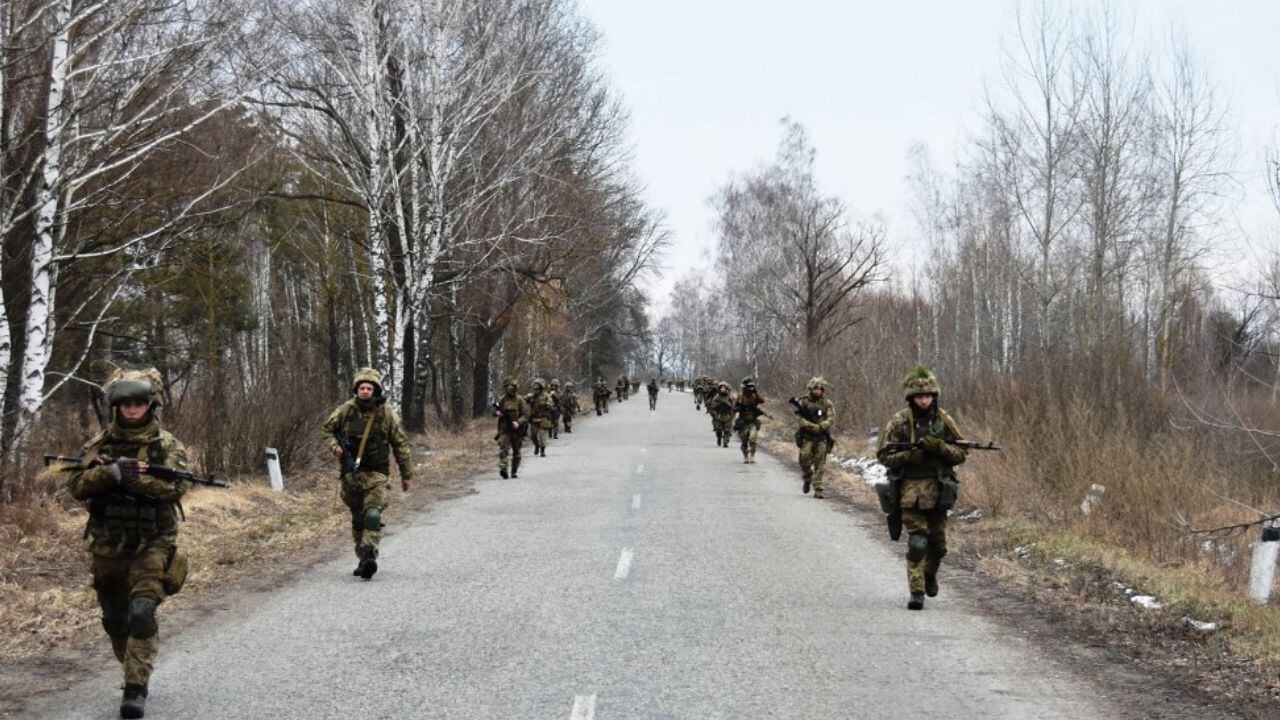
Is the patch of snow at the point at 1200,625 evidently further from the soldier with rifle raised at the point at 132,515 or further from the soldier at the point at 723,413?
the soldier at the point at 723,413

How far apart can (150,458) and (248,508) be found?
7957 mm

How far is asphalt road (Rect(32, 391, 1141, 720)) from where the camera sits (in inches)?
213

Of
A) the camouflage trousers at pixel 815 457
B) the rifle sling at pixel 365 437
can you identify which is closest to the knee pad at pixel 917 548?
the rifle sling at pixel 365 437

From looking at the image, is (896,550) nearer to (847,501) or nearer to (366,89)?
(847,501)

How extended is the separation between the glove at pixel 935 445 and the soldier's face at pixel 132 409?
18.0 feet

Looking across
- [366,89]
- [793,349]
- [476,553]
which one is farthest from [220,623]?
[793,349]

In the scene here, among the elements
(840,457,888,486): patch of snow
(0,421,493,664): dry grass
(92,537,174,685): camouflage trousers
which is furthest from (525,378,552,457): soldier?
(92,537,174,685): camouflage trousers

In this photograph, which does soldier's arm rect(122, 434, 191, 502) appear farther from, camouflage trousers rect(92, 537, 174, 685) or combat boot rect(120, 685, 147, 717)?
combat boot rect(120, 685, 147, 717)

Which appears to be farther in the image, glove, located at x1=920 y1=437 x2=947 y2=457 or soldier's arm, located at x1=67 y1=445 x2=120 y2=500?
glove, located at x1=920 y1=437 x2=947 y2=457

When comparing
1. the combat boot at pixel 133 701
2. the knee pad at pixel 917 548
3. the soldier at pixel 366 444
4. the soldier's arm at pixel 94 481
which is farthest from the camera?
the soldier at pixel 366 444

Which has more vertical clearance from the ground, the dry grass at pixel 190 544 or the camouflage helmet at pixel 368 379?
the camouflage helmet at pixel 368 379

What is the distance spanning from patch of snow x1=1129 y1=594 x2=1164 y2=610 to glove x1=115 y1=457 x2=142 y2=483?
7054 millimetres

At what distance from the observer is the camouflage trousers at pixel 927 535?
26.4 ft

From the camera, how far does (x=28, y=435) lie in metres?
11.0
